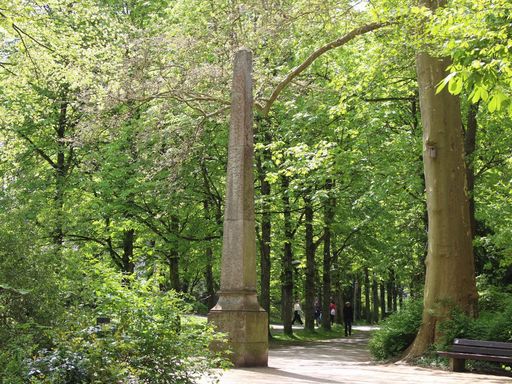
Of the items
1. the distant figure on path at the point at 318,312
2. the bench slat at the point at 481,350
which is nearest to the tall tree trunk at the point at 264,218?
the bench slat at the point at 481,350

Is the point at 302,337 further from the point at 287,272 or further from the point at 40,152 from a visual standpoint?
the point at 40,152

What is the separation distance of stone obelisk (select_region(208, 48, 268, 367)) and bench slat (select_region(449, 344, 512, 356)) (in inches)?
147

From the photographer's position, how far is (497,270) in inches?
842

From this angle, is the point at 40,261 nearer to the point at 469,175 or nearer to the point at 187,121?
the point at 187,121

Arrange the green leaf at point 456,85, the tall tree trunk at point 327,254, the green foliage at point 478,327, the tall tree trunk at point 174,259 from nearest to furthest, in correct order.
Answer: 1. the green leaf at point 456,85
2. the green foliage at point 478,327
3. the tall tree trunk at point 174,259
4. the tall tree trunk at point 327,254

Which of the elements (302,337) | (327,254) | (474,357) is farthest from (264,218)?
(474,357)

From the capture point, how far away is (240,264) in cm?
1274

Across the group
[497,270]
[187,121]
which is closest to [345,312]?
[497,270]

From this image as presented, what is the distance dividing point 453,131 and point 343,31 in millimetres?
3747

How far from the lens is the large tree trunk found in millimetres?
15711

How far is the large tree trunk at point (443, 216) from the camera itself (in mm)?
15711

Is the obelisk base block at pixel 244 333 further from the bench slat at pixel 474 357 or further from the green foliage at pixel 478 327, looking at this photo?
the green foliage at pixel 478 327

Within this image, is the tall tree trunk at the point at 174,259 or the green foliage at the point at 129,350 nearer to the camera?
the green foliage at the point at 129,350

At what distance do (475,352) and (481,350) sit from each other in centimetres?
17
